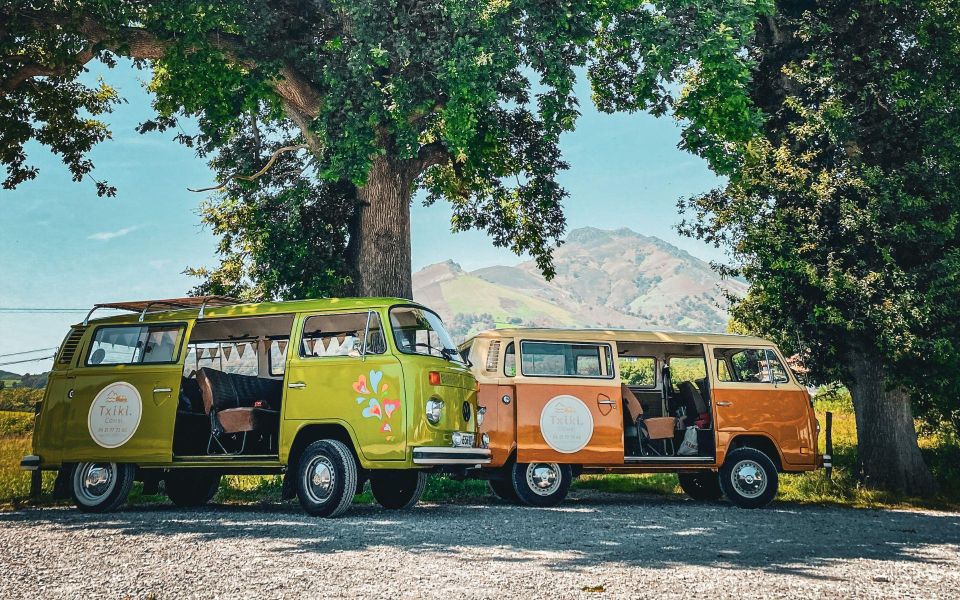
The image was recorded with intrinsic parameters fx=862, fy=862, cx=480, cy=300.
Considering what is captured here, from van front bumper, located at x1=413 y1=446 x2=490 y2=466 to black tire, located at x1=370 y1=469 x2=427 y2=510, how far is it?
4.79 ft

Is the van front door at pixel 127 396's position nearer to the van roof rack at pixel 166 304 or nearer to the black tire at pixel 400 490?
the van roof rack at pixel 166 304

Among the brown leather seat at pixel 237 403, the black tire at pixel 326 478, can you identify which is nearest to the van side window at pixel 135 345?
the brown leather seat at pixel 237 403

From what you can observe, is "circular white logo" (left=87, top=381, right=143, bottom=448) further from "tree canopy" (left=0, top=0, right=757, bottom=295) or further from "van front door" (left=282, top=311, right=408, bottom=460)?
"tree canopy" (left=0, top=0, right=757, bottom=295)

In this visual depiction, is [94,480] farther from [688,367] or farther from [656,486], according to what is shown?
[656,486]

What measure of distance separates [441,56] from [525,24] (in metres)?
2.27

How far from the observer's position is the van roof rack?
1249cm

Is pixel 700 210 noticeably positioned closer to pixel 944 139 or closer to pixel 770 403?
pixel 944 139

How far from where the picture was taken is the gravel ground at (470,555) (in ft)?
21.6

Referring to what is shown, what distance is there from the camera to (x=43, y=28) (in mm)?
16391

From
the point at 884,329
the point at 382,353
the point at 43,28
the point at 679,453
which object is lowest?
the point at 679,453

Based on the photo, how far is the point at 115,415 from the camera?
12.0 m

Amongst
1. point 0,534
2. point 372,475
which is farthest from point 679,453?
point 0,534

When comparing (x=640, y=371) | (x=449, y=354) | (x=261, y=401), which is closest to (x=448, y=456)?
(x=449, y=354)

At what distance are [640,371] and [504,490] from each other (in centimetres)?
302
